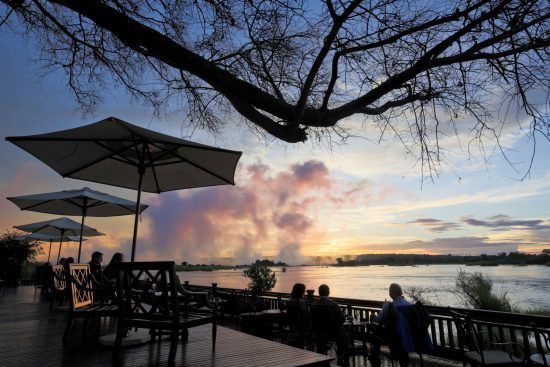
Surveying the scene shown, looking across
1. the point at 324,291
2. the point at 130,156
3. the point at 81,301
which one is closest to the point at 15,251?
the point at 130,156

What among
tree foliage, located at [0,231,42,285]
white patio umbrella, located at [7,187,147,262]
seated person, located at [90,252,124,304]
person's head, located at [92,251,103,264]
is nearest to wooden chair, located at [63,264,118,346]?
seated person, located at [90,252,124,304]

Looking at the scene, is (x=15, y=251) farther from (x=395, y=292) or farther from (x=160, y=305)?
(x=395, y=292)

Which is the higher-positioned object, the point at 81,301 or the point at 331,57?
the point at 331,57

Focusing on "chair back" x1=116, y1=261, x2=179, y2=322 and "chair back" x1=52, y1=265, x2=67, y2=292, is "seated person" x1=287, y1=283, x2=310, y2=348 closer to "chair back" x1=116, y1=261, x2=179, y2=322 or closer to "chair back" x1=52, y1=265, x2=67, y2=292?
"chair back" x1=116, y1=261, x2=179, y2=322

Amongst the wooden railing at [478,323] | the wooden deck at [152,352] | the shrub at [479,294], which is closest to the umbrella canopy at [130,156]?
the wooden deck at [152,352]

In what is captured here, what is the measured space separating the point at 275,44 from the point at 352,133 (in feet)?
4.85

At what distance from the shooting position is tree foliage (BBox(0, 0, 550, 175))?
295cm

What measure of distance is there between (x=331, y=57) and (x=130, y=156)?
10.0ft

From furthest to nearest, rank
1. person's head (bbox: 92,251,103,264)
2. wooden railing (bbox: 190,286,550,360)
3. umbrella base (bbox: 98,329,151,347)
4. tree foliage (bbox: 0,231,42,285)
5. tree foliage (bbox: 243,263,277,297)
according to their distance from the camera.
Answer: tree foliage (bbox: 0,231,42,285) < tree foliage (bbox: 243,263,277,297) < person's head (bbox: 92,251,103,264) < wooden railing (bbox: 190,286,550,360) < umbrella base (bbox: 98,329,151,347)

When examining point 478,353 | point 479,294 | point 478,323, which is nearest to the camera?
point 478,353

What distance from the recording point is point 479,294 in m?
10.8

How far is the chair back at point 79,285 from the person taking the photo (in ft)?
11.9

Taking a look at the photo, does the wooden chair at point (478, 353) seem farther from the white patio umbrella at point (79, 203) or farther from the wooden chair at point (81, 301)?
the white patio umbrella at point (79, 203)

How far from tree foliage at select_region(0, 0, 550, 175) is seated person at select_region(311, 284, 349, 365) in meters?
2.48
